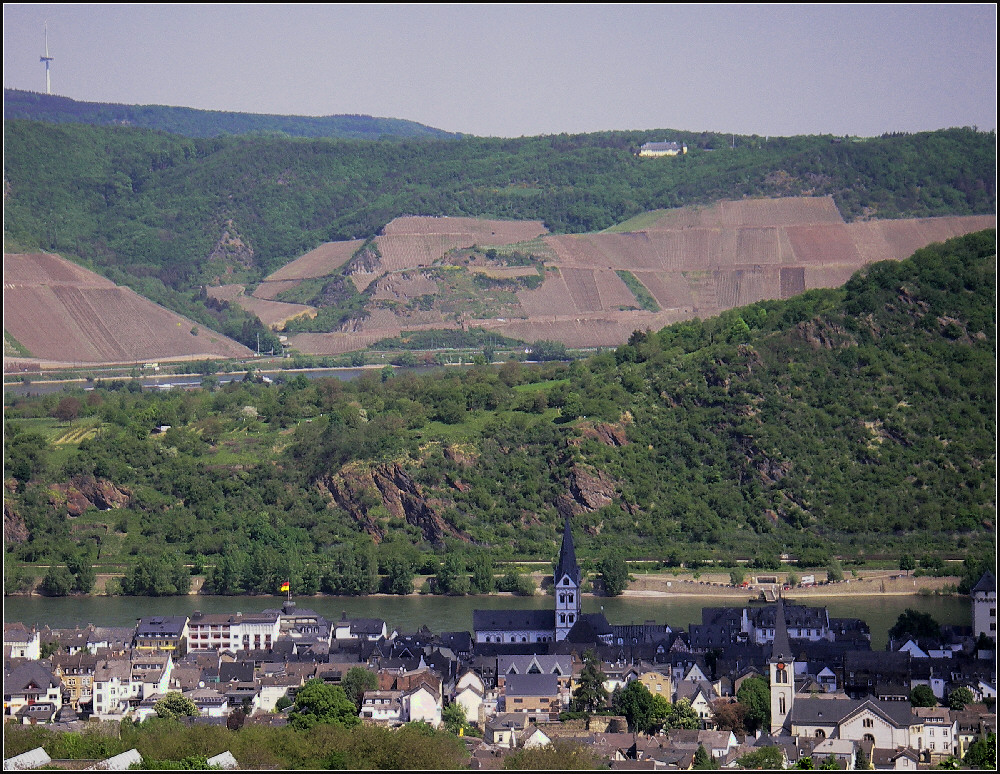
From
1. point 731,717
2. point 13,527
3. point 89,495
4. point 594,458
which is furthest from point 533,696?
point 89,495

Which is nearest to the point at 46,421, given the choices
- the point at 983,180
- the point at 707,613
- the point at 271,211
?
the point at 707,613

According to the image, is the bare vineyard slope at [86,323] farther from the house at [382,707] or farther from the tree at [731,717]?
the tree at [731,717]

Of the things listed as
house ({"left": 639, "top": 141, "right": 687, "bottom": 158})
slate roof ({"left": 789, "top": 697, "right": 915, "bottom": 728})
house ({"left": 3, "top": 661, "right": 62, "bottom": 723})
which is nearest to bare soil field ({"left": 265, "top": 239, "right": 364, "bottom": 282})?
house ({"left": 639, "top": 141, "right": 687, "bottom": 158})

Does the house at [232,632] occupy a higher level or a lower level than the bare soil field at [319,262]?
lower

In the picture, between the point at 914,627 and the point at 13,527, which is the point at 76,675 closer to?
the point at 914,627

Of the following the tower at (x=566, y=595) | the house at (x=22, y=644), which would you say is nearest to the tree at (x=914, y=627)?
the tower at (x=566, y=595)

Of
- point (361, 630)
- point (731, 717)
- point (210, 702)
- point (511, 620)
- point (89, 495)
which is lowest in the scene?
point (210, 702)

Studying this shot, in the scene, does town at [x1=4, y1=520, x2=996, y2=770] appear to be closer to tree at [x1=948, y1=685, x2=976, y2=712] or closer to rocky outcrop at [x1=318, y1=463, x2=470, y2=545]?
tree at [x1=948, y1=685, x2=976, y2=712]
